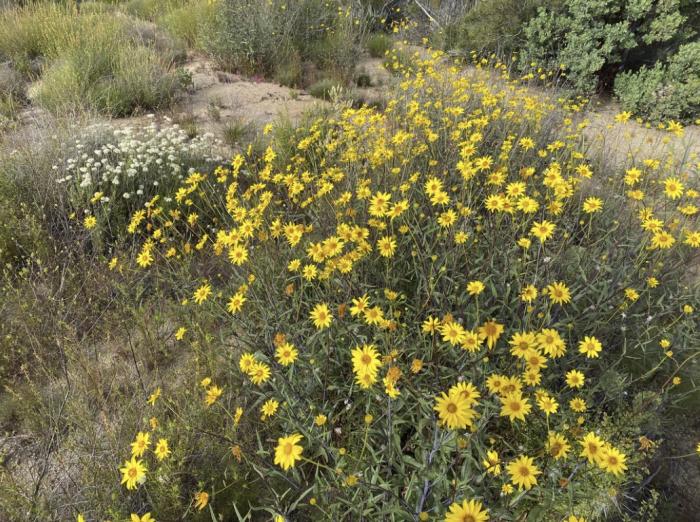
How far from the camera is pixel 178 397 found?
2322 mm

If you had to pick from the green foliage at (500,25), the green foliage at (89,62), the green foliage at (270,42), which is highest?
the green foliage at (500,25)

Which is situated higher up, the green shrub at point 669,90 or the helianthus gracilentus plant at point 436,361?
the green shrub at point 669,90

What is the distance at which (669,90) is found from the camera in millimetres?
5621

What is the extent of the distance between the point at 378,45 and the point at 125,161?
6057 millimetres

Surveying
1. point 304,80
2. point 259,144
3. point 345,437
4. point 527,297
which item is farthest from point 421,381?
point 304,80

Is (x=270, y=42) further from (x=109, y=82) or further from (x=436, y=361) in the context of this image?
(x=436, y=361)

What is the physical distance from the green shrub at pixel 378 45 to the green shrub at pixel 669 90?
4.23m

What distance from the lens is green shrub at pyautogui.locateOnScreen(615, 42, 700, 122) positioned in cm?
546

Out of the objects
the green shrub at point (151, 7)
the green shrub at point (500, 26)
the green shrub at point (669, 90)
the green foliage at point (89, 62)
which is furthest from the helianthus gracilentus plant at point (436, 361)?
the green shrub at point (151, 7)

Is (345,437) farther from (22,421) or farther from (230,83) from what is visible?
(230,83)

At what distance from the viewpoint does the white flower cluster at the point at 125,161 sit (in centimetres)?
357

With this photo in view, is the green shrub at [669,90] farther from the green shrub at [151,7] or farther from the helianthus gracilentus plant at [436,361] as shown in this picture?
the green shrub at [151,7]

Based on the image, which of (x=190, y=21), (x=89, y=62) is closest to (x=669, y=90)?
(x=89, y=62)

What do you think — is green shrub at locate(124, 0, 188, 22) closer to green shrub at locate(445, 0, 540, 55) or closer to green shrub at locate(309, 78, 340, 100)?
green shrub at locate(309, 78, 340, 100)
